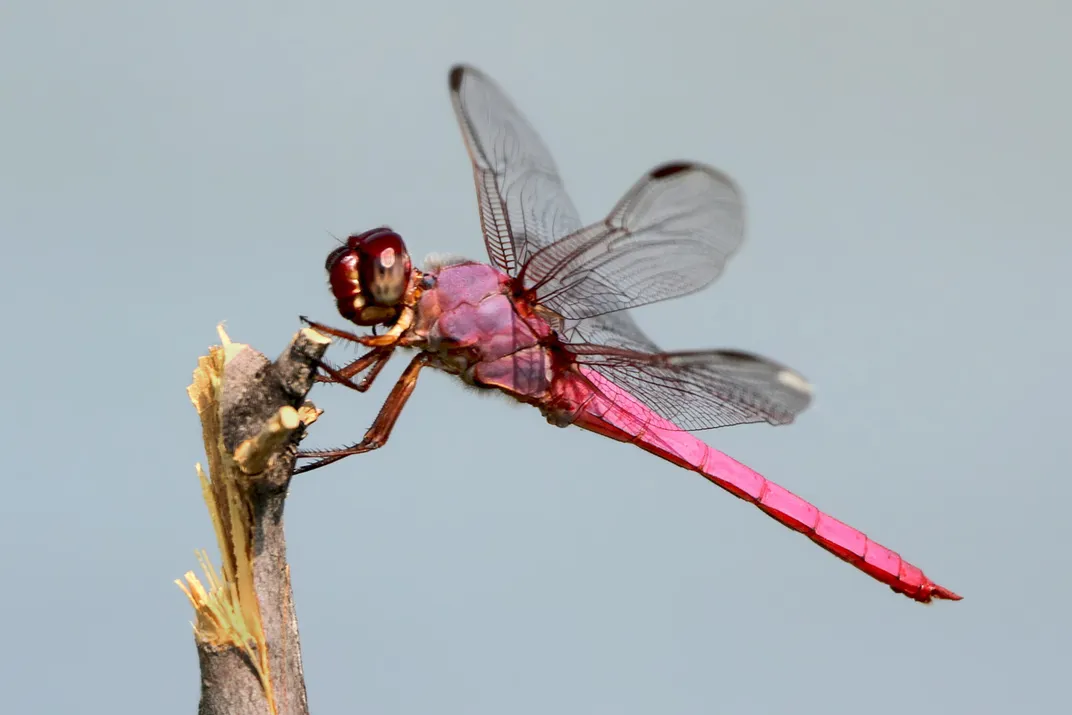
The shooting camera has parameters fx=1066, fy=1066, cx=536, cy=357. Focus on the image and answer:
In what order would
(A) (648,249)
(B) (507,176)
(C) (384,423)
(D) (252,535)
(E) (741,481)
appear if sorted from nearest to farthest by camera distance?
(D) (252,535)
(C) (384,423)
(A) (648,249)
(B) (507,176)
(E) (741,481)

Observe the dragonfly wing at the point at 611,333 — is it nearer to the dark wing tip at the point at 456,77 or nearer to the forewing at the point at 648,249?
the forewing at the point at 648,249

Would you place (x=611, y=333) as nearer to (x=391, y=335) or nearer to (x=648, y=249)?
(x=648, y=249)

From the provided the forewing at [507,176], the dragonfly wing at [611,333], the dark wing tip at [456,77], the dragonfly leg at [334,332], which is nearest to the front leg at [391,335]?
the dragonfly leg at [334,332]

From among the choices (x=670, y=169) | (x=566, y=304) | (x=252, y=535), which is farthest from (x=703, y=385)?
(x=252, y=535)

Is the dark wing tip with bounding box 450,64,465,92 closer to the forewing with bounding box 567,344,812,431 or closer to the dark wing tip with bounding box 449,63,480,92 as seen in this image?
the dark wing tip with bounding box 449,63,480,92

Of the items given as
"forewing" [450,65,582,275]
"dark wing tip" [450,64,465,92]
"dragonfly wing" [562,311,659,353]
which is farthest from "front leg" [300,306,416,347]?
"dark wing tip" [450,64,465,92]
